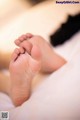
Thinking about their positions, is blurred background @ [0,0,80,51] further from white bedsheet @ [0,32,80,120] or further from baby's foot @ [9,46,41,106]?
white bedsheet @ [0,32,80,120]

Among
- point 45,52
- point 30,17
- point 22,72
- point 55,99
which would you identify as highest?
point 30,17

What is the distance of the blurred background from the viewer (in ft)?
4.20

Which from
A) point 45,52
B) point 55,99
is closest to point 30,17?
point 45,52

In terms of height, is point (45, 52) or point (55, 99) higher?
point (45, 52)

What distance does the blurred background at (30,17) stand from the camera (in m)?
1.28

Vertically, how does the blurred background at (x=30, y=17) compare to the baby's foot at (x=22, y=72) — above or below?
above

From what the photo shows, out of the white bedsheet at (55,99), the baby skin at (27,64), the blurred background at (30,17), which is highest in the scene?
the blurred background at (30,17)

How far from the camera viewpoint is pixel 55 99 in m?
1.20

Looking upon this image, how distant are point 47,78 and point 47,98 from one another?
0.10 m

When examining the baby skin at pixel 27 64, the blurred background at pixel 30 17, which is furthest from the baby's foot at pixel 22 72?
the blurred background at pixel 30 17

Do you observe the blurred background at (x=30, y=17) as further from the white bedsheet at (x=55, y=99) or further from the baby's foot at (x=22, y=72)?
the white bedsheet at (x=55, y=99)

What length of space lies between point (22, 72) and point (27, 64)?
1.9 inches

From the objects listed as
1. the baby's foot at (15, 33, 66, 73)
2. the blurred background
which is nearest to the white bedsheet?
the baby's foot at (15, 33, 66, 73)

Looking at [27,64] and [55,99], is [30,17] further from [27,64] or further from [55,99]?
[55,99]
